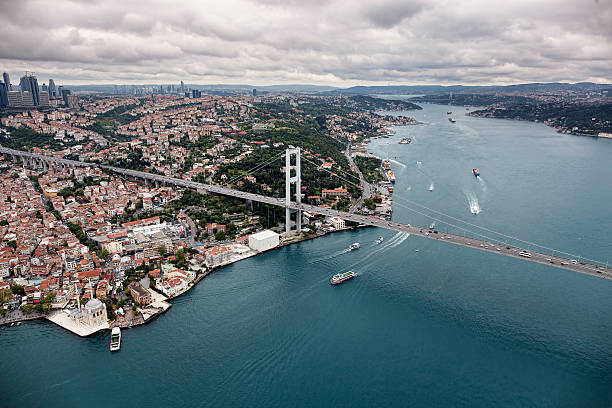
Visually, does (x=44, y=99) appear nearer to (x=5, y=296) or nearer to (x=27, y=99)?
(x=27, y=99)

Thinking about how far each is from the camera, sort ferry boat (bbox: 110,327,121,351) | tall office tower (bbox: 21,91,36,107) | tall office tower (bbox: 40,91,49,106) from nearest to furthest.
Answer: ferry boat (bbox: 110,327,121,351) → tall office tower (bbox: 21,91,36,107) → tall office tower (bbox: 40,91,49,106)

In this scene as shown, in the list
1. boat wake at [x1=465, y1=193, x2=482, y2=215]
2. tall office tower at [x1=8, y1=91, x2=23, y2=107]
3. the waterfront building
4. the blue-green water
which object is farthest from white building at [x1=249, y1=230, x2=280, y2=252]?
tall office tower at [x1=8, y1=91, x2=23, y2=107]

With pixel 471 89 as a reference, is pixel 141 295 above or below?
below

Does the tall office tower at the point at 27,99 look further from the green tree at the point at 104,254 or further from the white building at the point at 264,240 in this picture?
the white building at the point at 264,240

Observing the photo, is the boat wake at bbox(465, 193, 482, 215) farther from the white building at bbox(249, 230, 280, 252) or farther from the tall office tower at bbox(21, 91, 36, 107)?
the tall office tower at bbox(21, 91, 36, 107)

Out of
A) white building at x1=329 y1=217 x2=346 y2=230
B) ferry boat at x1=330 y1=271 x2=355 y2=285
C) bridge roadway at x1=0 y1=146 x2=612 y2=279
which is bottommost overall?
ferry boat at x1=330 y1=271 x2=355 y2=285

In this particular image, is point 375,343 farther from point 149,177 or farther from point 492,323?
point 149,177

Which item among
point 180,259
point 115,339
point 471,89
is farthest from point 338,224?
point 471,89
